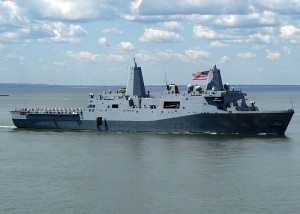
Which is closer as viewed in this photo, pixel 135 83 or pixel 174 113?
pixel 174 113

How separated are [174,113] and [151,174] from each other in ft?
68.9

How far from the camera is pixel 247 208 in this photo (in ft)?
98.8

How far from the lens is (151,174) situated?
127 ft

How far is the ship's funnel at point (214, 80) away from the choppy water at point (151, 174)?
18.0ft

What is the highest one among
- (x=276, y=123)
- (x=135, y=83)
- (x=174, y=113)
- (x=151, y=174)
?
(x=135, y=83)

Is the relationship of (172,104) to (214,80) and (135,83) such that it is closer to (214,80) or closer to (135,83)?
(214,80)

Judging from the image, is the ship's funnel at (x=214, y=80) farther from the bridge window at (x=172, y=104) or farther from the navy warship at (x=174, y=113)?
the bridge window at (x=172, y=104)

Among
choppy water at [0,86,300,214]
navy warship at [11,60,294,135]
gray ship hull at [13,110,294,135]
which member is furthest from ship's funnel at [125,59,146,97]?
choppy water at [0,86,300,214]

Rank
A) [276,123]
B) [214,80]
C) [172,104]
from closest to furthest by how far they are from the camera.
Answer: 1. [276,123]
2. [172,104]
3. [214,80]

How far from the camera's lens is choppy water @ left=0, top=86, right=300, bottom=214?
31.0 metres

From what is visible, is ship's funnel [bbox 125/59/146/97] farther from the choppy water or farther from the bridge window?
the choppy water

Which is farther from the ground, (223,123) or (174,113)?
(174,113)

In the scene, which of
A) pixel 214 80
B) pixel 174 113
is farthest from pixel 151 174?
pixel 214 80

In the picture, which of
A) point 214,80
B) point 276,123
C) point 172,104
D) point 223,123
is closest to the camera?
point 276,123
